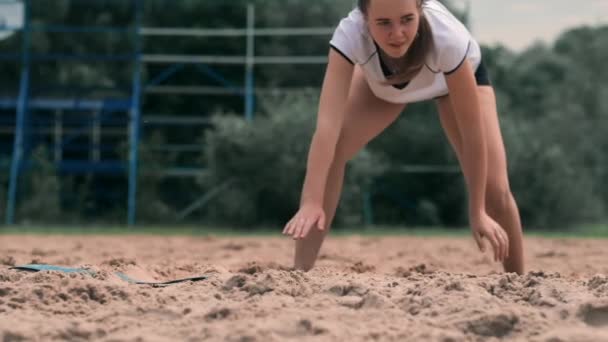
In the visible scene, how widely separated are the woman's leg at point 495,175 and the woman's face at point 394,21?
29.1 inches

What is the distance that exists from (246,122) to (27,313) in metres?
10.5

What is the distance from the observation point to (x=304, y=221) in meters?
3.82

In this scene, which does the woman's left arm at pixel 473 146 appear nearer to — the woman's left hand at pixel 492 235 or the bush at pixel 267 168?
the woman's left hand at pixel 492 235

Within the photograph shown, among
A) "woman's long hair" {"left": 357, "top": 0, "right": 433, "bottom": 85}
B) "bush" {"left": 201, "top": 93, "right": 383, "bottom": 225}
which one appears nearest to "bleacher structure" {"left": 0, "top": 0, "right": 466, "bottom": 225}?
"bush" {"left": 201, "top": 93, "right": 383, "bottom": 225}

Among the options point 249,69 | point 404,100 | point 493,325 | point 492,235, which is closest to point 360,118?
point 404,100

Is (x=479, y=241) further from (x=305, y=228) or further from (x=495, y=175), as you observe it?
(x=305, y=228)

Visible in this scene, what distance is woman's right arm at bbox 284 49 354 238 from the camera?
3920 millimetres

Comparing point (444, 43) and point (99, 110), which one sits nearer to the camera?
point (444, 43)

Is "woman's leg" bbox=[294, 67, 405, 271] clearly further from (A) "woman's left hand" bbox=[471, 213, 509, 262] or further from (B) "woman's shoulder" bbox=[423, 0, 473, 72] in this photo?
(A) "woman's left hand" bbox=[471, 213, 509, 262]

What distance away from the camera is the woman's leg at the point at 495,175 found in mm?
4473

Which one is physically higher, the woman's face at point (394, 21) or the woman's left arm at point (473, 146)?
the woman's face at point (394, 21)

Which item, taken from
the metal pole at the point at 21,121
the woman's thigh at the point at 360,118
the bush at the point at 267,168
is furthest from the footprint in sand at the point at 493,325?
the metal pole at the point at 21,121

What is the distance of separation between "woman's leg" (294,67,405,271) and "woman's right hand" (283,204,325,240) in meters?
0.55

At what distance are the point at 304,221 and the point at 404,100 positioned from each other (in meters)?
0.93
